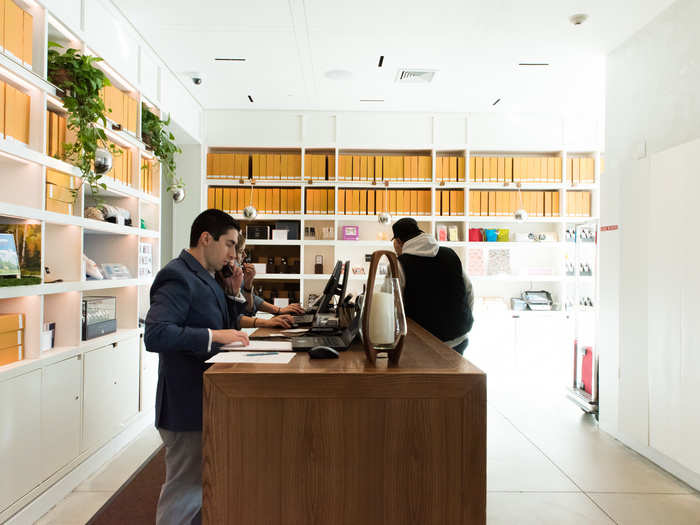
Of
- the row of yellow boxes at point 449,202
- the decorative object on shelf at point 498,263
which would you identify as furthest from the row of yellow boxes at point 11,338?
the decorative object on shelf at point 498,263

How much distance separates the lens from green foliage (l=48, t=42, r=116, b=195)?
9.16ft

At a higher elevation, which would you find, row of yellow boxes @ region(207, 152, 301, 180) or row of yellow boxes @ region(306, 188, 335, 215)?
row of yellow boxes @ region(207, 152, 301, 180)

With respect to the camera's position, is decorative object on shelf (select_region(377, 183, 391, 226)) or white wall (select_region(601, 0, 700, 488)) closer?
white wall (select_region(601, 0, 700, 488))

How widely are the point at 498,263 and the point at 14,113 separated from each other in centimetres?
514

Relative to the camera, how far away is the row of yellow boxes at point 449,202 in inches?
234

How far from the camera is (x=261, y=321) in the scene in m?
2.66

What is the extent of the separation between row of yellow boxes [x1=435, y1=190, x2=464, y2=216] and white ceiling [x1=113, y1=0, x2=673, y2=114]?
1.05 meters

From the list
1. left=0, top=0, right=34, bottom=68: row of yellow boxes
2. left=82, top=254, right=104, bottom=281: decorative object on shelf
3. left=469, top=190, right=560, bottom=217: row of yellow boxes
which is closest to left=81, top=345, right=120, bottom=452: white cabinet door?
left=82, top=254, right=104, bottom=281: decorative object on shelf

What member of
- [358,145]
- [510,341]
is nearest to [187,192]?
[358,145]

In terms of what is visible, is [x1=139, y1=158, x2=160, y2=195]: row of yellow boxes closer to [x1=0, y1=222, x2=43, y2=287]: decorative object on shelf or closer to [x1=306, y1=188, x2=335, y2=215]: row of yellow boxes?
[x1=0, y1=222, x2=43, y2=287]: decorative object on shelf

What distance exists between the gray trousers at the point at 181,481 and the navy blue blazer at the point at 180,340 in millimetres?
56

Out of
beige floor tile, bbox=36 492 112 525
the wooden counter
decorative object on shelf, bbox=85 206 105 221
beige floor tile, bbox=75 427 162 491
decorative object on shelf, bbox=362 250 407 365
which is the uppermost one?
decorative object on shelf, bbox=85 206 105 221

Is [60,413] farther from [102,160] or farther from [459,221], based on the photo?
[459,221]

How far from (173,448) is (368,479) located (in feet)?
2.62
